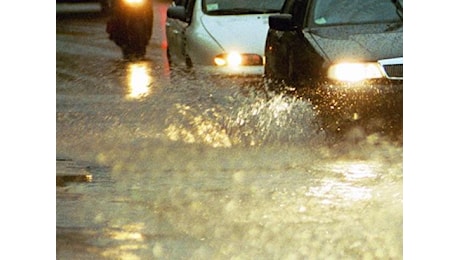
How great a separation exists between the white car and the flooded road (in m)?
0.34

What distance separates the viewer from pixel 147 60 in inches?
856

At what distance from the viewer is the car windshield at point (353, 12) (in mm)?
13156

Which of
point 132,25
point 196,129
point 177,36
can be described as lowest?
point 132,25

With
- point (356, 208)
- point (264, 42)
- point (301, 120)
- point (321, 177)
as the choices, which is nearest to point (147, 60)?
point (264, 42)

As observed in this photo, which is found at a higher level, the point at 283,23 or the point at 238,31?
the point at 283,23

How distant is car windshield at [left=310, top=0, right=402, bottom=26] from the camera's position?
13.2 m

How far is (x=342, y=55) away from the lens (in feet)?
40.5

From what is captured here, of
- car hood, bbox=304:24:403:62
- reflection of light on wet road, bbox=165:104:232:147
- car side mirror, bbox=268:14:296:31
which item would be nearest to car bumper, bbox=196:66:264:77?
reflection of light on wet road, bbox=165:104:232:147

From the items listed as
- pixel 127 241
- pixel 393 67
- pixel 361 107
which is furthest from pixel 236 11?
pixel 127 241

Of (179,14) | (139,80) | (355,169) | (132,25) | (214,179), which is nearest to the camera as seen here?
(214,179)

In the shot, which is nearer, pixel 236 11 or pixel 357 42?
pixel 357 42

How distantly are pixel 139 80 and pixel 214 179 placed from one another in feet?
26.4

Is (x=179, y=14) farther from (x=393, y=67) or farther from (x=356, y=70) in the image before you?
(x=393, y=67)
